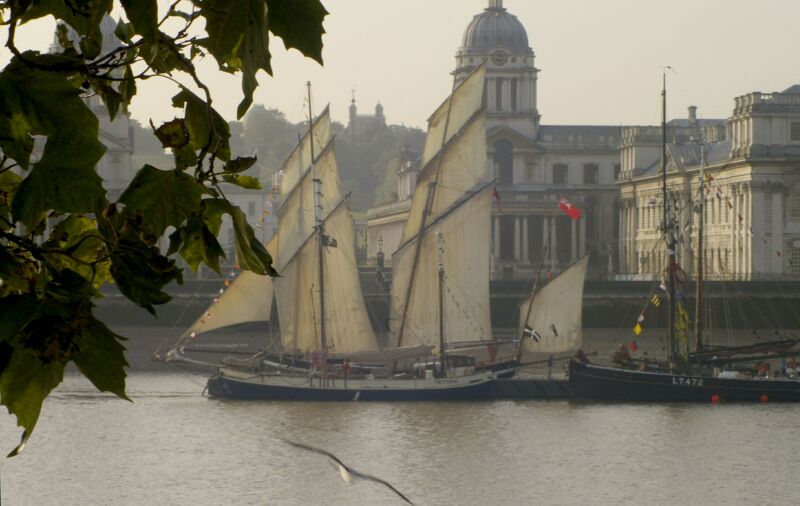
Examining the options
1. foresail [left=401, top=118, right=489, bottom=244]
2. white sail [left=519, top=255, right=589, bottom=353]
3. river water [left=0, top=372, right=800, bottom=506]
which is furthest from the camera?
foresail [left=401, top=118, right=489, bottom=244]

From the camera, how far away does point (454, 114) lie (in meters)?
63.8

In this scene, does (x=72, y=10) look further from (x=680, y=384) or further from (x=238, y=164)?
(x=680, y=384)

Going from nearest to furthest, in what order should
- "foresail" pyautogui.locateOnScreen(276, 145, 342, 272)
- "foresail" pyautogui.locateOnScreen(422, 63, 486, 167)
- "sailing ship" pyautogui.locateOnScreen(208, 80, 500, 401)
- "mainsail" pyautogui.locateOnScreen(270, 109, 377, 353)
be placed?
"sailing ship" pyautogui.locateOnScreen(208, 80, 500, 401)
"mainsail" pyautogui.locateOnScreen(270, 109, 377, 353)
"foresail" pyautogui.locateOnScreen(276, 145, 342, 272)
"foresail" pyautogui.locateOnScreen(422, 63, 486, 167)

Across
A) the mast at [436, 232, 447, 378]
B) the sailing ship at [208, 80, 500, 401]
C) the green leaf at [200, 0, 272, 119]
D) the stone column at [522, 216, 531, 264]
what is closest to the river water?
the sailing ship at [208, 80, 500, 401]

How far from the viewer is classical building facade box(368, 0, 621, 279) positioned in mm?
115688

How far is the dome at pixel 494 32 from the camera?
4744 inches

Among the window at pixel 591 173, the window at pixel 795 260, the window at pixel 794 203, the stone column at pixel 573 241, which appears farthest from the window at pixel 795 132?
the window at pixel 591 173

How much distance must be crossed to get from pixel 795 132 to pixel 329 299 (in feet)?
118

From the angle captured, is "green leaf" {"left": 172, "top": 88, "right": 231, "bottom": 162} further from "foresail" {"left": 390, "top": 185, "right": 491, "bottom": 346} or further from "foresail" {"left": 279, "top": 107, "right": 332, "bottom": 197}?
"foresail" {"left": 279, "top": 107, "right": 332, "bottom": 197}

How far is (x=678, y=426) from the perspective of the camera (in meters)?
49.3

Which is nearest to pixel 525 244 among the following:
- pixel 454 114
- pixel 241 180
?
pixel 454 114

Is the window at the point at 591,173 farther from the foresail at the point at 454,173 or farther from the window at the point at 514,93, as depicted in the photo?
the foresail at the point at 454,173

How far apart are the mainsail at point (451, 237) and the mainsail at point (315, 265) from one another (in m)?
1.81

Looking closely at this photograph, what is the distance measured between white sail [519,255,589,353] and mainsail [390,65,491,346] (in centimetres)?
192
